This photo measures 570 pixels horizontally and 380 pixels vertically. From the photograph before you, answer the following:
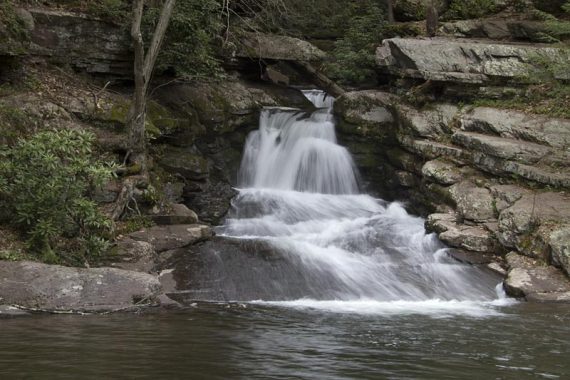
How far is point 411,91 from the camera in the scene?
17.9m

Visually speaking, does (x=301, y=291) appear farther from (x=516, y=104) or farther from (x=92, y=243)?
(x=516, y=104)

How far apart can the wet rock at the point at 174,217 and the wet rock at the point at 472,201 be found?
653 centimetres

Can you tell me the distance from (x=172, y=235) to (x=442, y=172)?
24.2 ft

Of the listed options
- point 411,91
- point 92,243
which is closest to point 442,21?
point 411,91

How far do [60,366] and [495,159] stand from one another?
1198 cm

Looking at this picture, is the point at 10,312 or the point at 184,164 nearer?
the point at 10,312

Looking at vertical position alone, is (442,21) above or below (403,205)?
above

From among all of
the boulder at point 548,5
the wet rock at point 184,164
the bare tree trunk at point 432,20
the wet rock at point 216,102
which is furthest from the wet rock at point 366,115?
the boulder at point 548,5

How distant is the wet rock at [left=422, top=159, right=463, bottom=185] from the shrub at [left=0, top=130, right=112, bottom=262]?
871cm

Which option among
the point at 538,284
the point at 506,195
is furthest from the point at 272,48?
the point at 538,284

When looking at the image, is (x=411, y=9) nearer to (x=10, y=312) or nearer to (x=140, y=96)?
(x=140, y=96)

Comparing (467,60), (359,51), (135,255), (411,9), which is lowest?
(135,255)

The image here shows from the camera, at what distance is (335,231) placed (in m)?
14.4

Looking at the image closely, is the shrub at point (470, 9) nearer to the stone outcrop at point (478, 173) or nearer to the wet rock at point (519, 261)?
the stone outcrop at point (478, 173)
